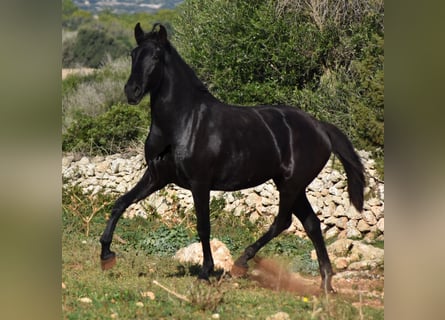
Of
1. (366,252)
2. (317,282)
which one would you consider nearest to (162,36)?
(317,282)

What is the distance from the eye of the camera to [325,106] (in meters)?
7.89

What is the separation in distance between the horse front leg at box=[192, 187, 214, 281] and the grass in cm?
12

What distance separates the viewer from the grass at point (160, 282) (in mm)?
6203

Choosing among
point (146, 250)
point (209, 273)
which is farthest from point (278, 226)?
point (146, 250)

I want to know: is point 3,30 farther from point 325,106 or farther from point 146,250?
point 325,106

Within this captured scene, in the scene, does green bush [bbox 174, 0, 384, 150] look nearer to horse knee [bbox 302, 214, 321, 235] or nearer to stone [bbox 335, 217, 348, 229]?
stone [bbox 335, 217, 348, 229]

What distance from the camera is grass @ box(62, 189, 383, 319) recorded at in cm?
620

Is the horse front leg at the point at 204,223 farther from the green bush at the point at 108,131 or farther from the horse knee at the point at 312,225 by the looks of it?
the green bush at the point at 108,131

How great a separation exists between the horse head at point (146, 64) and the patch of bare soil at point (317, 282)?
186 cm

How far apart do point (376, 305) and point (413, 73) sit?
8.81ft

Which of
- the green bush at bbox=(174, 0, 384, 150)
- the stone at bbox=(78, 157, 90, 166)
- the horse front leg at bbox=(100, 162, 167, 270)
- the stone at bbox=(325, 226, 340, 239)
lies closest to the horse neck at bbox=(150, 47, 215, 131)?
the horse front leg at bbox=(100, 162, 167, 270)

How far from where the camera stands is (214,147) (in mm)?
6418

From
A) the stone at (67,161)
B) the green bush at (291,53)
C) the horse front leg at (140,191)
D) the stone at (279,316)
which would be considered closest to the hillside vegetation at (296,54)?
the green bush at (291,53)

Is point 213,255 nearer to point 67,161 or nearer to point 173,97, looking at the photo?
point 173,97
